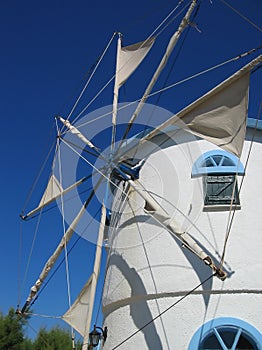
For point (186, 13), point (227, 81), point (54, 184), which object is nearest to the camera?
point (227, 81)

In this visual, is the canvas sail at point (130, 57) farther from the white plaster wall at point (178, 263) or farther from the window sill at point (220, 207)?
the window sill at point (220, 207)

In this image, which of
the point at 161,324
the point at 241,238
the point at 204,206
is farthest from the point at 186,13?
the point at 161,324

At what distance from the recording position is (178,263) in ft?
22.0

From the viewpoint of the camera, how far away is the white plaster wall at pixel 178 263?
244 inches

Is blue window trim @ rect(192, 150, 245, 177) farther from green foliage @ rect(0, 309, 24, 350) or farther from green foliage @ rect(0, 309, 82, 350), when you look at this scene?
green foliage @ rect(0, 309, 24, 350)

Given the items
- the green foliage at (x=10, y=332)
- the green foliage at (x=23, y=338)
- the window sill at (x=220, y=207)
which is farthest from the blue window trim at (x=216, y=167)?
the green foliage at (x=10, y=332)

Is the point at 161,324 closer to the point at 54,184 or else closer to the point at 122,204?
the point at 122,204

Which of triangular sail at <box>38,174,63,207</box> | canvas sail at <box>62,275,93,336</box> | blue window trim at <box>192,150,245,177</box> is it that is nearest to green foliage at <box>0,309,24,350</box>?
triangular sail at <box>38,174,63,207</box>

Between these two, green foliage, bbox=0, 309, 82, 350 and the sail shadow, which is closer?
the sail shadow

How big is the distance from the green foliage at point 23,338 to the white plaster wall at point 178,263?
33.3 feet

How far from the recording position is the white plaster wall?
6.20m

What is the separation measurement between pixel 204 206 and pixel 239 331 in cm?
194

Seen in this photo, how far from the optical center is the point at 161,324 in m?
6.36

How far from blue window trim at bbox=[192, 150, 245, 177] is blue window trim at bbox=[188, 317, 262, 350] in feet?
7.51
